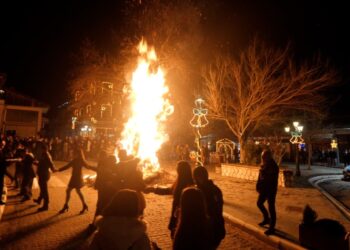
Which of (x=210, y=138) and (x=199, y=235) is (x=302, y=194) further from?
(x=210, y=138)

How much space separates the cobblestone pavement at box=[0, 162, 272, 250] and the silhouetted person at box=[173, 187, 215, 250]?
2825 mm

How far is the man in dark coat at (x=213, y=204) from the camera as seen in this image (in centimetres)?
381

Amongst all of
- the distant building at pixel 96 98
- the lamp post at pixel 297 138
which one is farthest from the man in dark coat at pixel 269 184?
the distant building at pixel 96 98

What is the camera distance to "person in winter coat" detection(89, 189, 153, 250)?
2.55m

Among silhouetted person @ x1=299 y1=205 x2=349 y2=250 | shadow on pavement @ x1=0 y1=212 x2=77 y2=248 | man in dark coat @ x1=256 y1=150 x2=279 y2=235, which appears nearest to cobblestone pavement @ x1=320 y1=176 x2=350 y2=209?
man in dark coat @ x1=256 y1=150 x2=279 y2=235

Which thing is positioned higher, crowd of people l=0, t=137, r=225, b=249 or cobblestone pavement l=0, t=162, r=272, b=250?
crowd of people l=0, t=137, r=225, b=249

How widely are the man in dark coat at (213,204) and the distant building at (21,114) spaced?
29.4m

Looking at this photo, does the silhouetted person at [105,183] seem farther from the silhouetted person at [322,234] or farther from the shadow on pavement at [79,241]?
the silhouetted person at [322,234]

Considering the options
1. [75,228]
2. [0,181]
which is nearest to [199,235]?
[75,228]

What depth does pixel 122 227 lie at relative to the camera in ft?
8.48

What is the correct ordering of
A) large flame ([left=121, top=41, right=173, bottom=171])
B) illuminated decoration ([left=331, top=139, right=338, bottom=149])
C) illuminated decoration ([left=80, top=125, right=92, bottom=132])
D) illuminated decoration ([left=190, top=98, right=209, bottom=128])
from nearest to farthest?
large flame ([left=121, top=41, right=173, bottom=171]) → illuminated decoration ([left=190, top=98, right=209, bottom=128]) → illuminated decoration ([left=331, top=139, right=338, bottom=149]) → illuminated decoration ([left=80, top=125, right=92, bottom=132])

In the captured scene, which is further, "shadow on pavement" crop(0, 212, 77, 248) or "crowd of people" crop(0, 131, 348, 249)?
"shadow on pavement" crop(0, 212, 77, 248)

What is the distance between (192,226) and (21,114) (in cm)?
3232

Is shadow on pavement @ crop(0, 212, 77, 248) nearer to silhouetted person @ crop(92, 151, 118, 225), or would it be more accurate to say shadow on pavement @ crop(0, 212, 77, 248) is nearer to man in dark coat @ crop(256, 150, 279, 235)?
silhouetted person @ crop(92, 151, 118, 225)
